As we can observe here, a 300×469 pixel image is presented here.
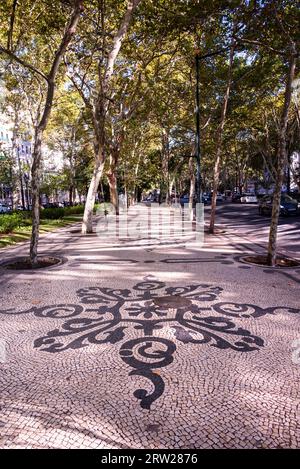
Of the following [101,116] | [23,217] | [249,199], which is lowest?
[23,217]

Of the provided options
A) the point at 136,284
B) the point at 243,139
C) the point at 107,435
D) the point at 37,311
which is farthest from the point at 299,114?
the point at 107,435

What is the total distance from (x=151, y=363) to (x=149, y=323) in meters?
1.28

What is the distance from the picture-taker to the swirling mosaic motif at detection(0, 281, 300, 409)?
173 inches

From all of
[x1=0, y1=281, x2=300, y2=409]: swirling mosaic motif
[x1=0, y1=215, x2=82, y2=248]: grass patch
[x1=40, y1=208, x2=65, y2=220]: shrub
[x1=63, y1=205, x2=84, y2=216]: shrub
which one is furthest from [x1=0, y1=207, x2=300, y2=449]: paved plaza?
[x1=63, y1=205, x2=84, y2=216]: shrub

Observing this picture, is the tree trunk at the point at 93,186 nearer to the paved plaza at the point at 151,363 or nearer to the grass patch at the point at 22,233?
the grass patch at the point at 22,233

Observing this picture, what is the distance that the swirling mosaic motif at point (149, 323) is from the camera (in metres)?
4.40

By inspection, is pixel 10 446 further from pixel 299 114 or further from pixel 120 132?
pixel 299 114

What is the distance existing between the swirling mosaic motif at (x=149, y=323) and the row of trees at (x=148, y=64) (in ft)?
14.1

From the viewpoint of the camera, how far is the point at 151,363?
4.20 metres

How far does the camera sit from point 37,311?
615 centimetres

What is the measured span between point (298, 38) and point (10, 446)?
12.9 meters

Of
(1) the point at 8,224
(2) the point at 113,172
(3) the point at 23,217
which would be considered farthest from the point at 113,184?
(1) the point at 8,224

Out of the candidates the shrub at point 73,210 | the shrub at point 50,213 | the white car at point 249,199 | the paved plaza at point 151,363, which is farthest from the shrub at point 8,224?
the white car at point 249,199
